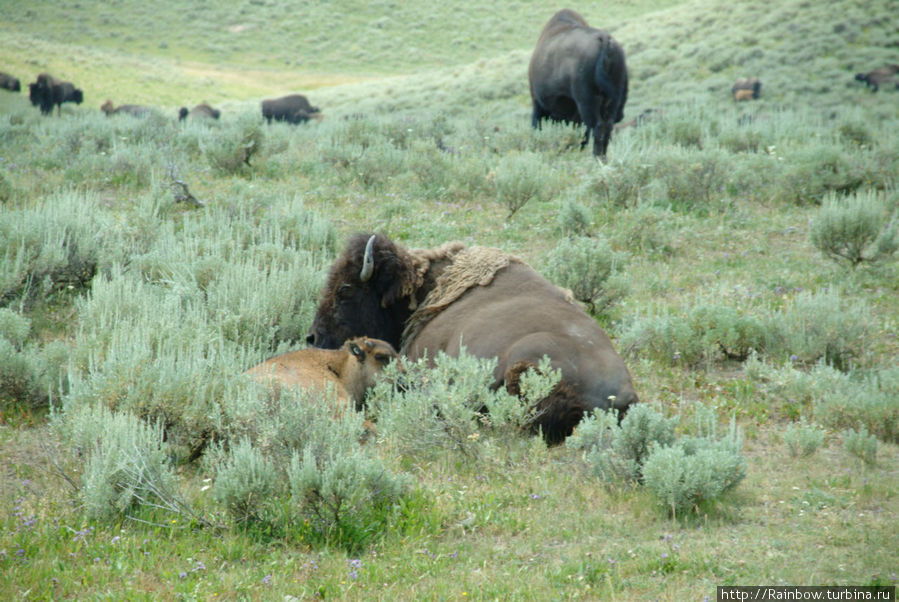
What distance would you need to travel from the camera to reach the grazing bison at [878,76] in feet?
74.2

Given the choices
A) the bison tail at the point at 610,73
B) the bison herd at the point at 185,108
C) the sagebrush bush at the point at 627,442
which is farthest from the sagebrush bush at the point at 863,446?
the bison herd at the point at 185,108

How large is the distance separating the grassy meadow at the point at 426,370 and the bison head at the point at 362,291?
1.47ft

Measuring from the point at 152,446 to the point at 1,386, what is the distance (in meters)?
1.82

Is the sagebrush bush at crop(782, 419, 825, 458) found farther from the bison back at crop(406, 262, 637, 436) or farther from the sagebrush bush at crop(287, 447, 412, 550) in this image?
the sagebrush bush at crop(287, 447, 412, 550)

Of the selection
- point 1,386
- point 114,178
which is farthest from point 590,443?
point 114,178

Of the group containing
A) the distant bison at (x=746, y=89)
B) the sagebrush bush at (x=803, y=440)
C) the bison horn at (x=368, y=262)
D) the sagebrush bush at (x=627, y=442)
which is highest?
the bison horn at (x=368, y=262)

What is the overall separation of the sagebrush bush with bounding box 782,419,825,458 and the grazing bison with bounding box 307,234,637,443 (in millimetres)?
960

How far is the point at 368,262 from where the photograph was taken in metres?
6.19

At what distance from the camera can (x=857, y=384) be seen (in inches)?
227

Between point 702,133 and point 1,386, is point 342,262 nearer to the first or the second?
point 1,386

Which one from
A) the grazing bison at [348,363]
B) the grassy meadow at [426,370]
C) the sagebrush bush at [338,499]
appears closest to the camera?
the grassy meadow at [426,370]

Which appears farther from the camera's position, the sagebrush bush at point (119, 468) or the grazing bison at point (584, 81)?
the grazing bison at point (584, 81)

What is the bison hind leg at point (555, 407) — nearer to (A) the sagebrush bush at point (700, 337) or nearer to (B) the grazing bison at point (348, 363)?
(B) the grazing bison at point (348, 363)

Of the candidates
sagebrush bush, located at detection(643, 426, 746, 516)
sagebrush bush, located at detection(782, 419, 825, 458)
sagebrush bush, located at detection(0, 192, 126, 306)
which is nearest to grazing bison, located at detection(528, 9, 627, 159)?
sagebrush bush, located at detection(0, 192, 126, 306)
